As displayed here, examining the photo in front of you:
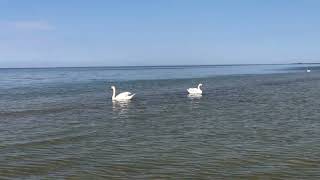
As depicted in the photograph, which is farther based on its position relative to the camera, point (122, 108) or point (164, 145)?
point (122, 108)

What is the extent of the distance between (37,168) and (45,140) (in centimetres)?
489

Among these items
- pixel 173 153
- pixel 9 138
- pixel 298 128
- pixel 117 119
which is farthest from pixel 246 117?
pixel 9 138

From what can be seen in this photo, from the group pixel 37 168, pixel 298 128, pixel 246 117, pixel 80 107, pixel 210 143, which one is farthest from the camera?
pixel 80 107

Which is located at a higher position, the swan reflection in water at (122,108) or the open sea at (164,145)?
the swan reflection in water at (122,108)

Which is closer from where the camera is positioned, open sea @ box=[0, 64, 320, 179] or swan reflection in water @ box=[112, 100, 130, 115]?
open sea @ box=[0, 64, 320, 179]

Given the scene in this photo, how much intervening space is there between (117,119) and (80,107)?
8215mm

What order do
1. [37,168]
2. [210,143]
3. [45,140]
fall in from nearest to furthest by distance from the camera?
1. [37,168]
2. [210,143]
3. [45,140]

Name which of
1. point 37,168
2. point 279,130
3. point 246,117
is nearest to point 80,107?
point 246,117

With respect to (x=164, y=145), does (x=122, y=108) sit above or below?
above

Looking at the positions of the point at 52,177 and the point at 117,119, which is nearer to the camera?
the point at 52,177

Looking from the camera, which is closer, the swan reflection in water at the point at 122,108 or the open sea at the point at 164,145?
the open sea at the point at 164,145

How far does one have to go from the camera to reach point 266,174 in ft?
41.2

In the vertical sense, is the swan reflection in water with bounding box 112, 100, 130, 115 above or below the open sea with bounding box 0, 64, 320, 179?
above

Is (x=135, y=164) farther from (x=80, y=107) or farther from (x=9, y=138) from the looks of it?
(x=80, y=107)
